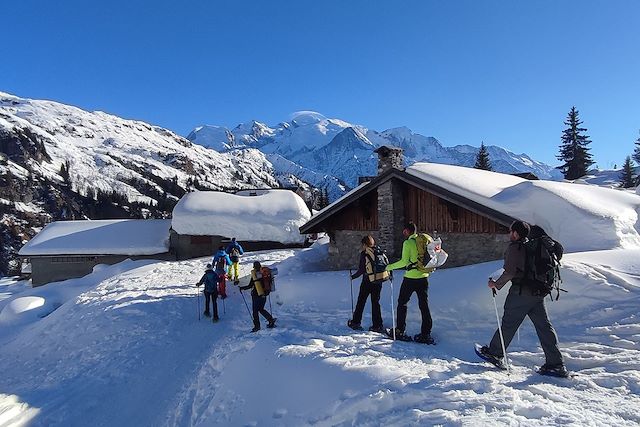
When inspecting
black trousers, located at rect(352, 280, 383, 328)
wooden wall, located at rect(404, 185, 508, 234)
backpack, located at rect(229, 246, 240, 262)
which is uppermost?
wooden wall, located at rect(404, 185, 508, 234)

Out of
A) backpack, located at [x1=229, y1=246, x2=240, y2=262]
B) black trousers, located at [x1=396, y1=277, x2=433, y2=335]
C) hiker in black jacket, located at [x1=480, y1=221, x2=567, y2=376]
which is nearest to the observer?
hiker in black jacket, located at [x1=480, y1=221, x2=567, y2=376]

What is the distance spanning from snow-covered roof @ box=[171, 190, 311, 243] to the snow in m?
16.1

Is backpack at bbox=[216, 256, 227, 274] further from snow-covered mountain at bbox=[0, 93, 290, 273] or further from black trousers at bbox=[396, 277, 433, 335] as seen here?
snow-covered mountain at bbox=[0, 93, 290, 273]

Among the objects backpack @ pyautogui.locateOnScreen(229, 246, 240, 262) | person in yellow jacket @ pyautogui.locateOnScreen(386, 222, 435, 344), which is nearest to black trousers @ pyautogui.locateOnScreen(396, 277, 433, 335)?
person in yellow jacket @ pyautogui.locateOnScreen(386, 222, 435, 344)

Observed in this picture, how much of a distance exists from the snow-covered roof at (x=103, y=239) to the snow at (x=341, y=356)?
52.2 ft

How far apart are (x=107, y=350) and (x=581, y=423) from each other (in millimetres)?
10415

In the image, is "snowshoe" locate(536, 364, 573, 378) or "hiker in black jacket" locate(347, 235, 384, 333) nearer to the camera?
"snowshoe" locate(536, 364, 573, 378)

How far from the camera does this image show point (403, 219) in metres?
15.5

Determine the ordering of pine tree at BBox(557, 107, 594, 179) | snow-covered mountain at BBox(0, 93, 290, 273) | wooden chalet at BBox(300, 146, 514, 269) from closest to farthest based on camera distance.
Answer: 1. wooden chalet at BBox(300, 146, 514, 269)
2. pine tree at BBox(557, 107, 594, 179)
3. snow-covered mountain at BBox(0, 93, 290, 273)

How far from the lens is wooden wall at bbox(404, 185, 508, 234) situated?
43.3 ft

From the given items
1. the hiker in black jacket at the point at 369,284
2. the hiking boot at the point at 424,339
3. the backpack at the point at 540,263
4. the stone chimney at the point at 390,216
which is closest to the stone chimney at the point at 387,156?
the stone chimney at the point at 390,216

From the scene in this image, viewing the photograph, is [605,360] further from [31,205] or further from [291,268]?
[31,205]

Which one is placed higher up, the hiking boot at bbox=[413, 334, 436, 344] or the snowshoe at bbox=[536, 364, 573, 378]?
the snowshoe at bbox=[536, 364, 573, 378]

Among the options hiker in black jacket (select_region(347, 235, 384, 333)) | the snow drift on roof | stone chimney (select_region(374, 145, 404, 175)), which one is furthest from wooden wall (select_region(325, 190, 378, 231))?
hiker in black jacket (select_region(347, 235, 384, 333))
